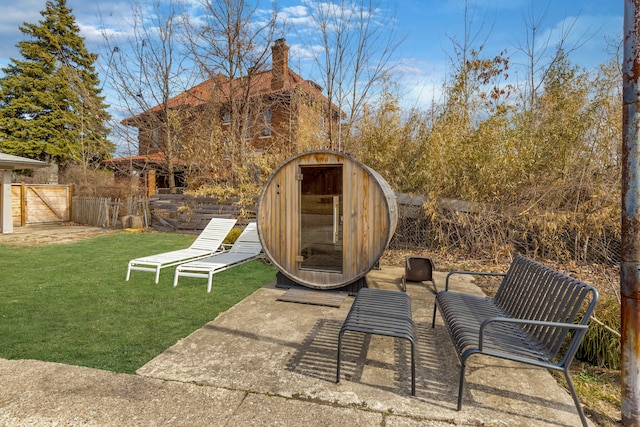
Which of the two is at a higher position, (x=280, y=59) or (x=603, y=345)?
(x=280, y=59)

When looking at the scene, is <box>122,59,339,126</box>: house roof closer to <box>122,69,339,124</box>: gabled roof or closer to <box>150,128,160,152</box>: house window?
<box>122,69,339,124</box>: gabled roof

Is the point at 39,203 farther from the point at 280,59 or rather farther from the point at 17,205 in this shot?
the point at 280,59

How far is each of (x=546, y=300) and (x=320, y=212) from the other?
6052mm

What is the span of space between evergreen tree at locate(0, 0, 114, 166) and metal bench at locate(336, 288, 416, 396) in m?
26.3

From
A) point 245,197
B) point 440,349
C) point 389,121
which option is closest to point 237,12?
point 245,197

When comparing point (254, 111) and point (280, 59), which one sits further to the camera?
point (254, 111)

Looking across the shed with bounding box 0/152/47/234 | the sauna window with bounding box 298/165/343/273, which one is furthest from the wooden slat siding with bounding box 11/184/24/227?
the sauna window with bounding box 298/165/343/273

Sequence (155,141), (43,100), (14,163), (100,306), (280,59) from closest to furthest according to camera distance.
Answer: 1. (100,306)
2. (14,163)
3. (280,59)
4. (155,141)
5. (43,100)

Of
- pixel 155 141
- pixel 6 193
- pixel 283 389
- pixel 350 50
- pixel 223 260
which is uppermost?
pixel 350 50

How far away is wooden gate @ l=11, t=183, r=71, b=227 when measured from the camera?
48.2 ft

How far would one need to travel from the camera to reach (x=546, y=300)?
2.67 m

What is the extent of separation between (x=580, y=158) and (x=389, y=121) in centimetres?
433

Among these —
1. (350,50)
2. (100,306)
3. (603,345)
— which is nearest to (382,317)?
(603,345)

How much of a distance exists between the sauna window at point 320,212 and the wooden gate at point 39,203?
13869mm
